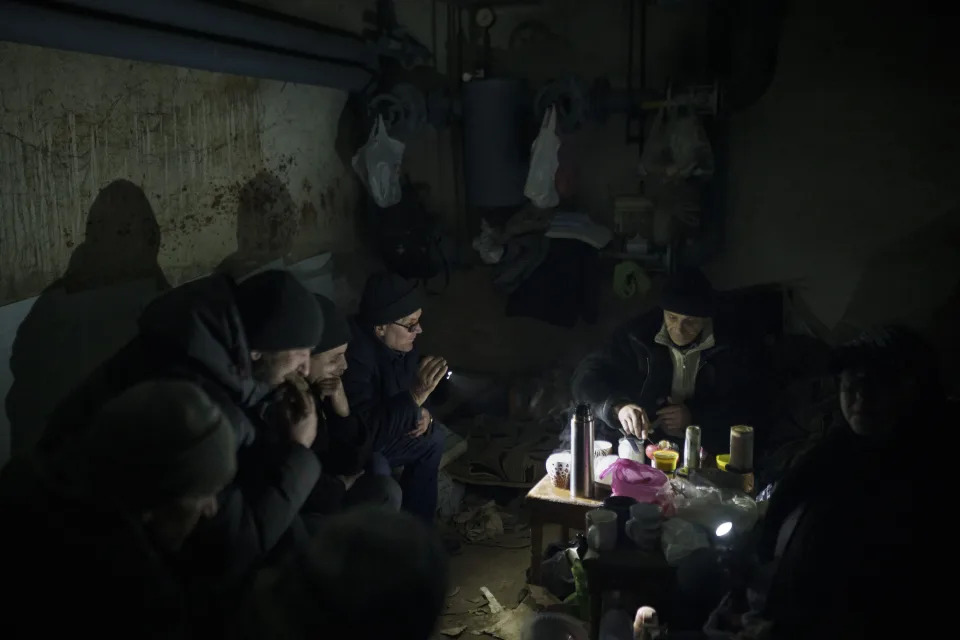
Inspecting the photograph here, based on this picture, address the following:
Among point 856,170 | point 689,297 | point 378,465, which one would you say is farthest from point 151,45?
point 856,170

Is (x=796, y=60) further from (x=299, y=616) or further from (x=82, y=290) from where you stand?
(x=299, y=616)

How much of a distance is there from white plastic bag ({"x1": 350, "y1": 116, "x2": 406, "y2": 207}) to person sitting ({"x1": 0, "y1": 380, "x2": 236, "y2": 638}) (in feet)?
11.4

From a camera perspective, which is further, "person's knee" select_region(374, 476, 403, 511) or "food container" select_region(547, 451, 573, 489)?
"person's knee" select_region(374, 476, 403, 511)

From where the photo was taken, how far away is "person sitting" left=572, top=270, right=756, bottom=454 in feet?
13.5

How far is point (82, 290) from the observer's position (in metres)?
3.39

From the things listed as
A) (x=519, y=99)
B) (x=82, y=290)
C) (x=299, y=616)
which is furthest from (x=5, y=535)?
(x=519, y=99)

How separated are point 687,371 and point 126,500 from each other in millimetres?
3144

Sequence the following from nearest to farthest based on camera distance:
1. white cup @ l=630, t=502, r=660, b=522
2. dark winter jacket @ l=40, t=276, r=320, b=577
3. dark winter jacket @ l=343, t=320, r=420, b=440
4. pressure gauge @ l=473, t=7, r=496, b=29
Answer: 1. dark winter jacket @ l=40, t=276, r=320, b=577
2. white cup @ l=630, t=502, r=660, b=522
3. dark winter jacket @ l=343, t=320, r=420, b=440
4. pressure gauge @ l=473, t=7, r=496, b=29

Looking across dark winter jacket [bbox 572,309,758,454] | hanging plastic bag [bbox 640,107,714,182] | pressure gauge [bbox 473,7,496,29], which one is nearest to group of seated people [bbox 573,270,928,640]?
dark winter jacket [bbox 572,309,758,454]

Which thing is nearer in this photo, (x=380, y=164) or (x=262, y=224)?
(x=262, y=224)

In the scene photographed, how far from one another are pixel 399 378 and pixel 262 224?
1.22m

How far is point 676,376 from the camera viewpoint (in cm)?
436

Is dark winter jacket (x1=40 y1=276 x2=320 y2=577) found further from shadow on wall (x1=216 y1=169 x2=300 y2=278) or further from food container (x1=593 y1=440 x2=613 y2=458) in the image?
shadow on wall (x1=216 y1=169 x2=300 y2=278)

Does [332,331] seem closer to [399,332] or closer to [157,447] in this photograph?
[399,332]
